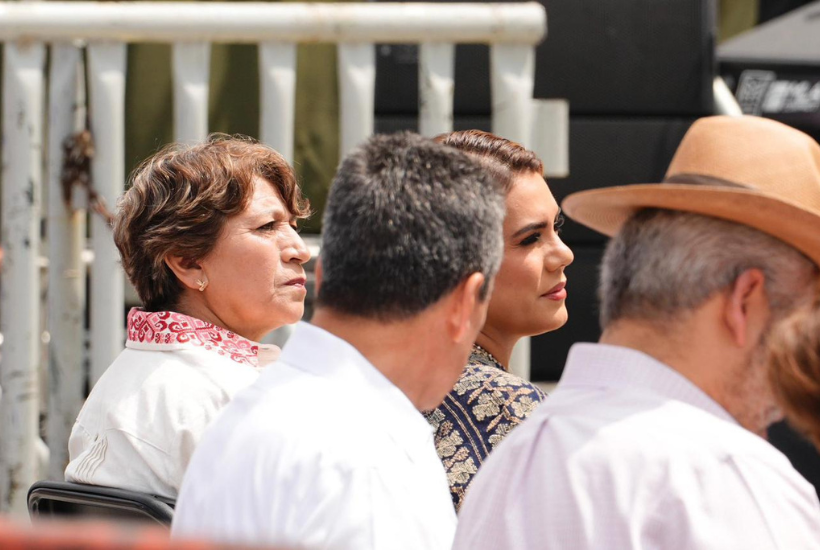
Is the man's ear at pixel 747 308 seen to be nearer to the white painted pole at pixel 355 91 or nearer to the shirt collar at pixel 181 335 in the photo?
the shirt collar at pixel 181 335

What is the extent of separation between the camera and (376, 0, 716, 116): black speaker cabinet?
383 centimetres

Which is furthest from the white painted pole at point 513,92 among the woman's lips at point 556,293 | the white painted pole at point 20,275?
the white painted pole at point 20,275

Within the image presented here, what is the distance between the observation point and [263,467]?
1.09 meters

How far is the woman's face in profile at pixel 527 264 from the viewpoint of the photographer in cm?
202

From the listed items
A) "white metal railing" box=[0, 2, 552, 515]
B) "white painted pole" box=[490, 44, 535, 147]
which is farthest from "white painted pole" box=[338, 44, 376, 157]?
"white painted pole" box=[490, 44, 535, 147]

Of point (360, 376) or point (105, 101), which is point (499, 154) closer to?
point (360, 376)

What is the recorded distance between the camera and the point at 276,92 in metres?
3.09

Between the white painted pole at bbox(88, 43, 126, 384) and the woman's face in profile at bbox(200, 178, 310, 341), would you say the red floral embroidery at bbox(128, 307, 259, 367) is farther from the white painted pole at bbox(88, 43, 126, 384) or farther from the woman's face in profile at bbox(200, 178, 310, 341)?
the white painted pole at bbox(88, 43, 126, 384)

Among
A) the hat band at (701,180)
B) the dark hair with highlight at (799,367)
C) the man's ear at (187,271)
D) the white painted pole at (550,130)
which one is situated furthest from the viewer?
the white painted pole at (550,130)

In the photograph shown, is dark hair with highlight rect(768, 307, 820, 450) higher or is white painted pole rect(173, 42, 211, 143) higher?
white painted pole rect(173, 42, 211, 143)

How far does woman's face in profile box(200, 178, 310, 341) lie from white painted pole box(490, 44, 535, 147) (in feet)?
3.69

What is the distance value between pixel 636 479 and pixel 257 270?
1.14 metres

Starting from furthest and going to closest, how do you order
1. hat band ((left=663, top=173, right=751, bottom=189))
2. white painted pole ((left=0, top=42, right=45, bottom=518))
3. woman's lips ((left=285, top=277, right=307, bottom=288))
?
1. white painted pole ((left=0, top=42, right=45, bottom=518))
2. woman's lips ((left=285, top=277, right=307, bottom=288))
3. hat band ((left=663, top=173, right=751, bottom=189))

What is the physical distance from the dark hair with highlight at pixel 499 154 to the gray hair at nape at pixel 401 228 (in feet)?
2.63
